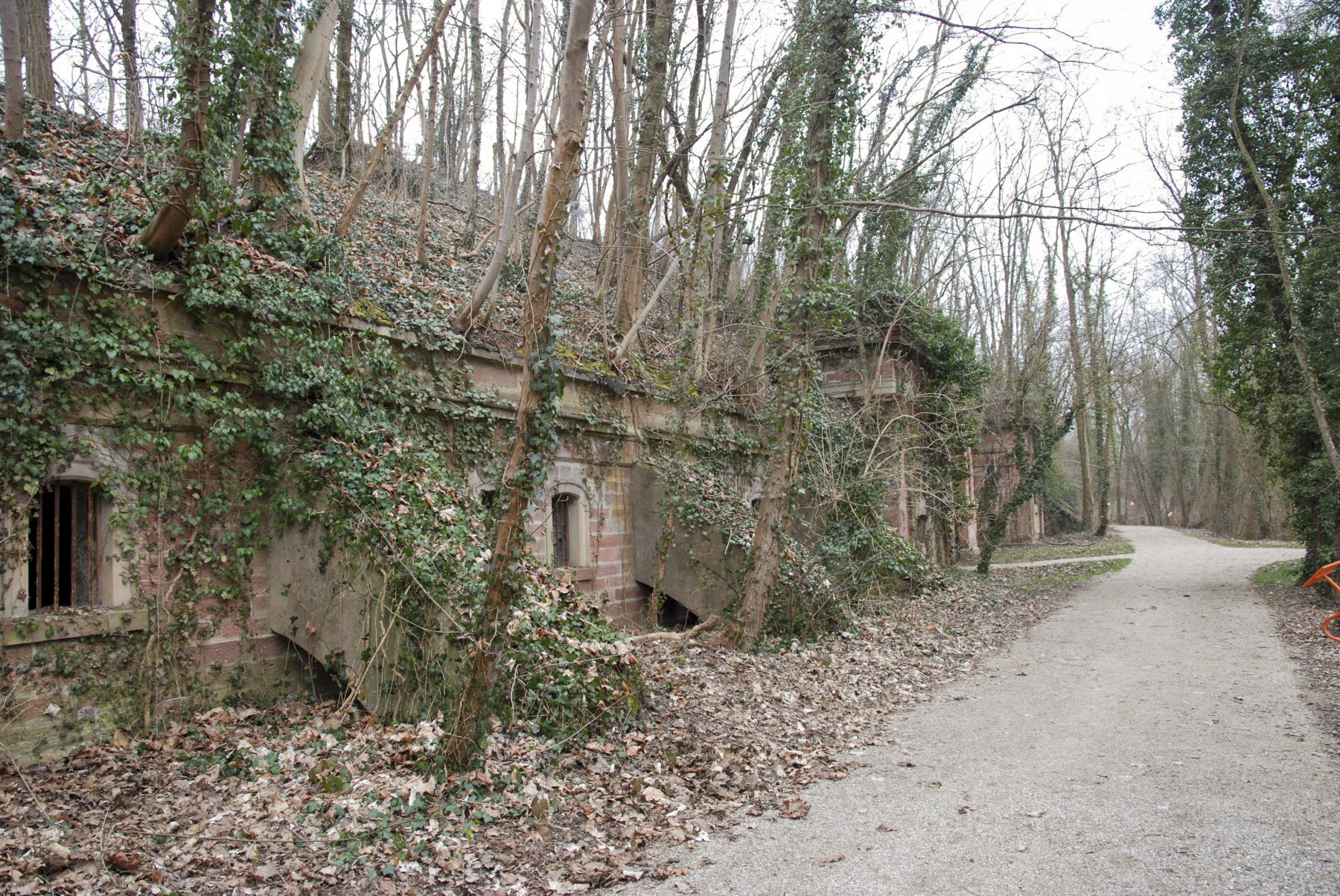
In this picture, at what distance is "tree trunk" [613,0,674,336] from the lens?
42.1 ft

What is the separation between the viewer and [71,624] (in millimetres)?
5867

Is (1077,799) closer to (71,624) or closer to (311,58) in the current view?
(71,624)

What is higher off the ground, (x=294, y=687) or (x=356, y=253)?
(x=356, y=253)

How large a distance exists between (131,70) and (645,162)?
22.9ft

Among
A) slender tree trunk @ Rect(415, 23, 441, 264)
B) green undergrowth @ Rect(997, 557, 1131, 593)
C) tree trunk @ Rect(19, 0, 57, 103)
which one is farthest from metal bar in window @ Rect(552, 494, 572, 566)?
green undergrowth @ Rect(997, 557, 1131, 593)

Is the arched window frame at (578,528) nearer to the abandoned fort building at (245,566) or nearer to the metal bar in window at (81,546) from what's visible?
the abandoned fort building at (245,566)

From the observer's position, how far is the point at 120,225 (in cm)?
660

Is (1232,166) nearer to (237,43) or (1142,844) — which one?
(1142,844)

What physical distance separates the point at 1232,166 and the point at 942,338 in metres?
6.09

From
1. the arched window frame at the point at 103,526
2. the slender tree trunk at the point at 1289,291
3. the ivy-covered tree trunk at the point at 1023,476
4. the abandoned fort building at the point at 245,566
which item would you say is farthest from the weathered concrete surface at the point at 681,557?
the slender tree trunk at the point at 1289,291

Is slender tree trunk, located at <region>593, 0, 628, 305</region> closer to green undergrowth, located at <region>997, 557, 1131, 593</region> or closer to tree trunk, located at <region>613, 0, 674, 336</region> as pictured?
tree trunk, located at <region>613, 0, 674, 336</region>

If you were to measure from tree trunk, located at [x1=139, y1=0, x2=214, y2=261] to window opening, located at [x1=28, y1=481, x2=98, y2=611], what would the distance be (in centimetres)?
218

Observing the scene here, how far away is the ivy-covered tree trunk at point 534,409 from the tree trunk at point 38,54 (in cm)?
872

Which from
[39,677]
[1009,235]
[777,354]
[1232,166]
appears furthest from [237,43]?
[1009,235]
